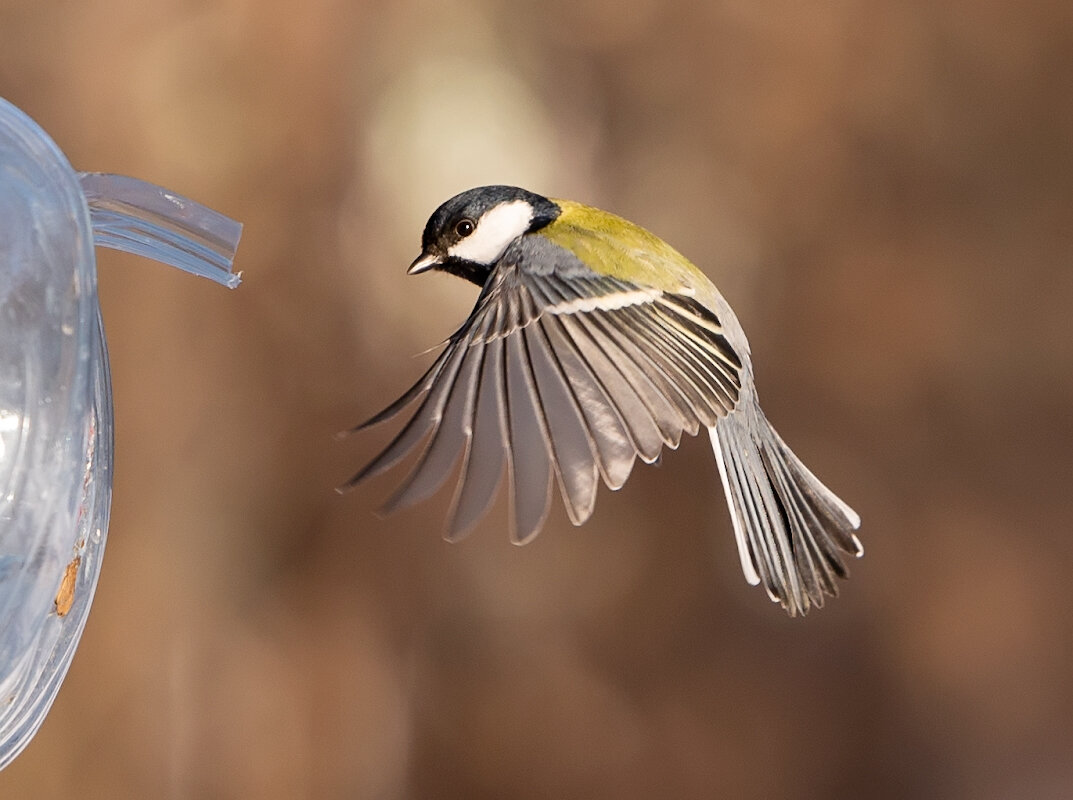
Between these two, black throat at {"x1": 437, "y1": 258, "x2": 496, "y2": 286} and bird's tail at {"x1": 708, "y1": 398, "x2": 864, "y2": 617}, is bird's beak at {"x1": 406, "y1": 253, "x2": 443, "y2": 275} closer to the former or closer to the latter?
black throat at {"x1": 437, "y1": 258, "x2": 496, "y2": 286}

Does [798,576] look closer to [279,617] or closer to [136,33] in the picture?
[279,617]

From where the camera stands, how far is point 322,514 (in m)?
2.11

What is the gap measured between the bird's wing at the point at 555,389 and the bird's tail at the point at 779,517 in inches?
2.9

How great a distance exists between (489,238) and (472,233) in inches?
0.7

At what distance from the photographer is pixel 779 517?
985 millimetres

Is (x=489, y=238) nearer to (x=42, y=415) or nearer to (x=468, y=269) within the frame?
(x=468, y=269)

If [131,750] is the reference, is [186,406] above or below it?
above

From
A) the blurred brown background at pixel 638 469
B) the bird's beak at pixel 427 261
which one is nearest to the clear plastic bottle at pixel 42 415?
the bird's beak at pixel 427 261

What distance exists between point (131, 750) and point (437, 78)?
4.12ft

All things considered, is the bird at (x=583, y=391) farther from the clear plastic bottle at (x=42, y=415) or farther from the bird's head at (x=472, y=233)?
the clear plastic bottle at (x=42, y=415)

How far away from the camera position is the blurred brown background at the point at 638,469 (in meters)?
2.03

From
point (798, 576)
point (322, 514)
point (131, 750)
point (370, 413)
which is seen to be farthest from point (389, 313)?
point (798, 576)

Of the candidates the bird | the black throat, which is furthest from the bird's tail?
the black throat

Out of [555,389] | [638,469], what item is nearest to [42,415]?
[555,389]
